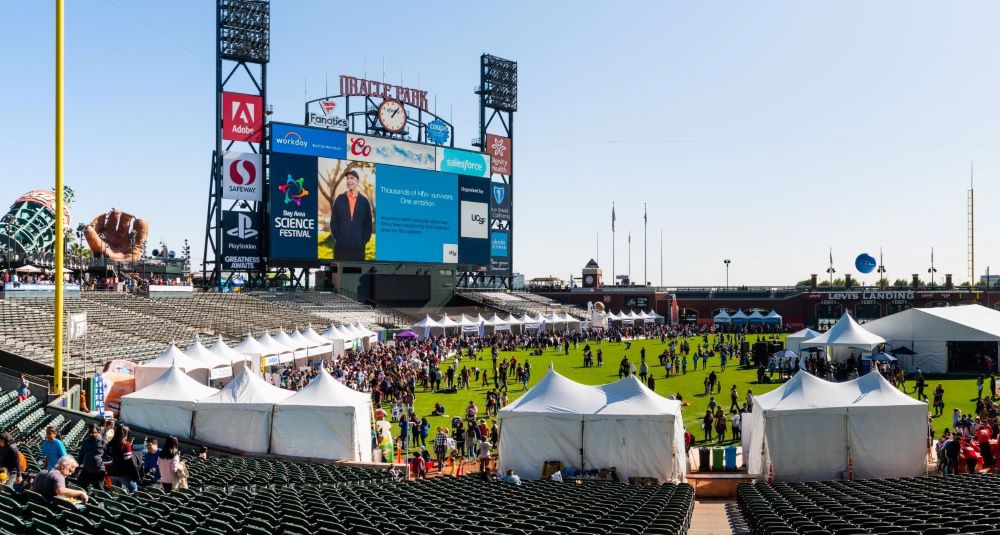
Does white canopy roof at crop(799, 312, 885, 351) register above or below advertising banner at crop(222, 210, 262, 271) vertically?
below

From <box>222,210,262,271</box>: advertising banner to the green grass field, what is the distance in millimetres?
19646

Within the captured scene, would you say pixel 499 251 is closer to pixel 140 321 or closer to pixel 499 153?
pixel 499 153

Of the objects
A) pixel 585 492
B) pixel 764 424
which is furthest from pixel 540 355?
pixel 585 492

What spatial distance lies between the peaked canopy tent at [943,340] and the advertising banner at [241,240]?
4100 centimetres

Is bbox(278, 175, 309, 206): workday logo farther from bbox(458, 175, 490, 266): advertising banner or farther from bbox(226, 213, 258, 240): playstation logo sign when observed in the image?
bbox(458, 175, 490, 266): advertising banner

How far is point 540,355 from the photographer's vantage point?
50938mm

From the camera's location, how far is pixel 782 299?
266 feet

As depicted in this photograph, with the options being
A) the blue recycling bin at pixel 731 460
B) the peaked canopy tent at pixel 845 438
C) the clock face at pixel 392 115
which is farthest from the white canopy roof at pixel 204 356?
the clock face at pixel 392 115

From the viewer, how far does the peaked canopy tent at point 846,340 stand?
1443 inches

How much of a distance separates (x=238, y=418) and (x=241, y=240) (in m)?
42.6

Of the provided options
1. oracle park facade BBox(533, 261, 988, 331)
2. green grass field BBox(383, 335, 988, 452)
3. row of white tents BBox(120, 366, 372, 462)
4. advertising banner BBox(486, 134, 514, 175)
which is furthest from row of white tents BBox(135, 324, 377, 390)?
oracle park facade BBox(533, 261, 988, 331)

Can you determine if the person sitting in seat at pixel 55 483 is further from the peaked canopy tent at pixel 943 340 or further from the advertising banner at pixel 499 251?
the advertising banner at pixel 499 251

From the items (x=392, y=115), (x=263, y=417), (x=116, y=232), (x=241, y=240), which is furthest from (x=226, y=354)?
(x=116, y=232)

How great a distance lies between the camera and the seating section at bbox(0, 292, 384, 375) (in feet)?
96.0
